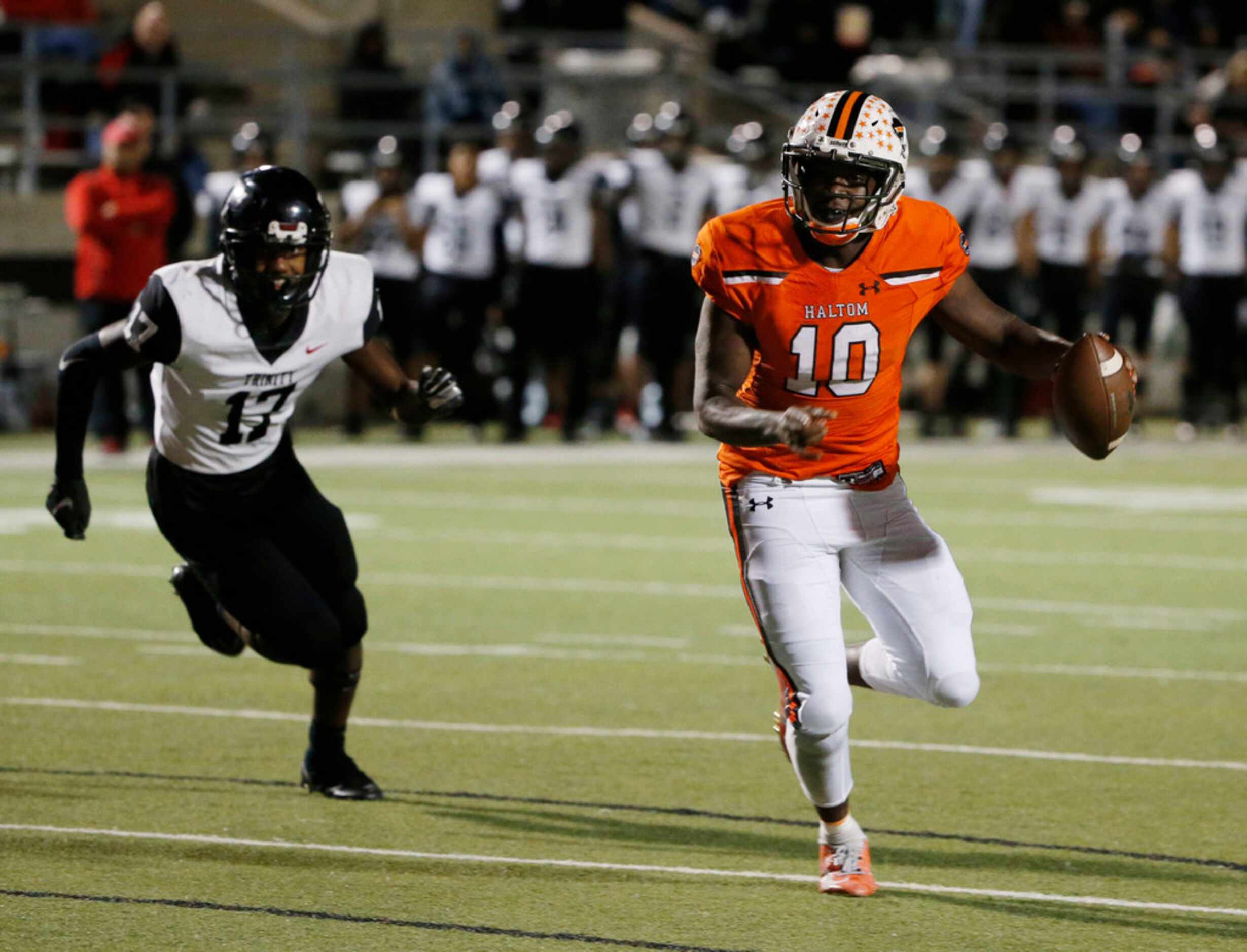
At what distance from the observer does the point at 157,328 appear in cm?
556

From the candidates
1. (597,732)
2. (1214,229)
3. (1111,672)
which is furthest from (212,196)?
(597,732)

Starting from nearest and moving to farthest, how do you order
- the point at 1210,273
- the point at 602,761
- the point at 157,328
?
the point at 157,328 → the point at 602,761 → the point at 1210,273

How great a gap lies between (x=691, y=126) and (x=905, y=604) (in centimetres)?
987

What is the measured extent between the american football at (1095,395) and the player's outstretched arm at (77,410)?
2.28 meters

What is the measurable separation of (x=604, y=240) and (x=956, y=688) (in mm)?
9899

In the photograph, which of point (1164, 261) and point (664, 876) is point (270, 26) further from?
point (664, 876)

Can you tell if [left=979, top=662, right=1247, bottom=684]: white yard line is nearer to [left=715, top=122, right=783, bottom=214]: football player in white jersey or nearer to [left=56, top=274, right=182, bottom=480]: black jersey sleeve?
[left=56, top=274, right=182, bottom=480]: black jersey sleeve

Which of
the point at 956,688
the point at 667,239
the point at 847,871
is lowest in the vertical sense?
the point at 847,871

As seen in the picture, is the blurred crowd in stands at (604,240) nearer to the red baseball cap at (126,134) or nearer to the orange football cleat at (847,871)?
the red baseball cap at (126,134)

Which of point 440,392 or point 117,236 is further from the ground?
point 440,392

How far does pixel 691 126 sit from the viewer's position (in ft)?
47.7

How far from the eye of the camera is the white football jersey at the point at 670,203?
1455 centimetres

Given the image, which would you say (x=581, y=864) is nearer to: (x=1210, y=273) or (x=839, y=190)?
(x=839, y=190)

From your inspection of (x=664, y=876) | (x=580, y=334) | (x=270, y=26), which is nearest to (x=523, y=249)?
(x=580, y=334)
